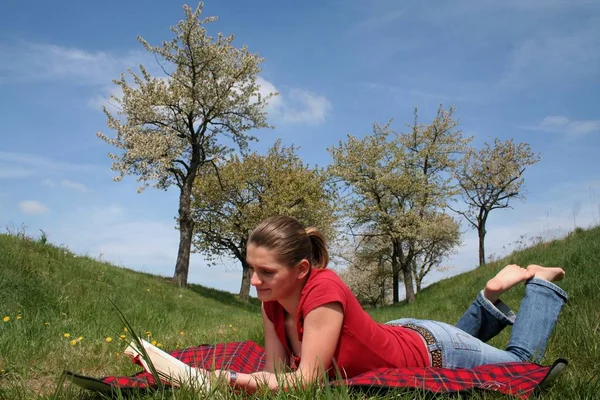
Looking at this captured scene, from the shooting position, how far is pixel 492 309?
3771 mm

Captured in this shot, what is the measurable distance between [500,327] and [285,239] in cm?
198

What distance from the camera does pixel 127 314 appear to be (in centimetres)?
634

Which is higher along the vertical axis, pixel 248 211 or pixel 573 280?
pixel 248 211

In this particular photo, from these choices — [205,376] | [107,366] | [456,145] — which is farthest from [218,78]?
[205,376]

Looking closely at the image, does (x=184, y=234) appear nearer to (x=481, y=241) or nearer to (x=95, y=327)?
(x=95, y=327)

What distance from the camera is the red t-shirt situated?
2.86m

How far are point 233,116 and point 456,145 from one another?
53.1ft

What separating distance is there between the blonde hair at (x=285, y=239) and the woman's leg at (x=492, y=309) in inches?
54.6

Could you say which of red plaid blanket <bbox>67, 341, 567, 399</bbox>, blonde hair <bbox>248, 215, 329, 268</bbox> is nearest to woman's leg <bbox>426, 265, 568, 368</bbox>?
red plaid blanket <bbox>67, 341, 567, 399</bbox>

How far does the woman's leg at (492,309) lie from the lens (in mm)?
3697

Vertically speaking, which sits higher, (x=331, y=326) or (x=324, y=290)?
(x=324, y=290)

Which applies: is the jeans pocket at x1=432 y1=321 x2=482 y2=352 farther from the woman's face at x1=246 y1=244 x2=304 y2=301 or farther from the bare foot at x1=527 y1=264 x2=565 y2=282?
the woman's face at x1=246 y1=244 x2=304 y2=301

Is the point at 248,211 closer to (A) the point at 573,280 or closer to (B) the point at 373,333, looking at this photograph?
(A) the point at 573,280

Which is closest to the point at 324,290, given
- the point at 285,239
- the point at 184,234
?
the point at 285,239
